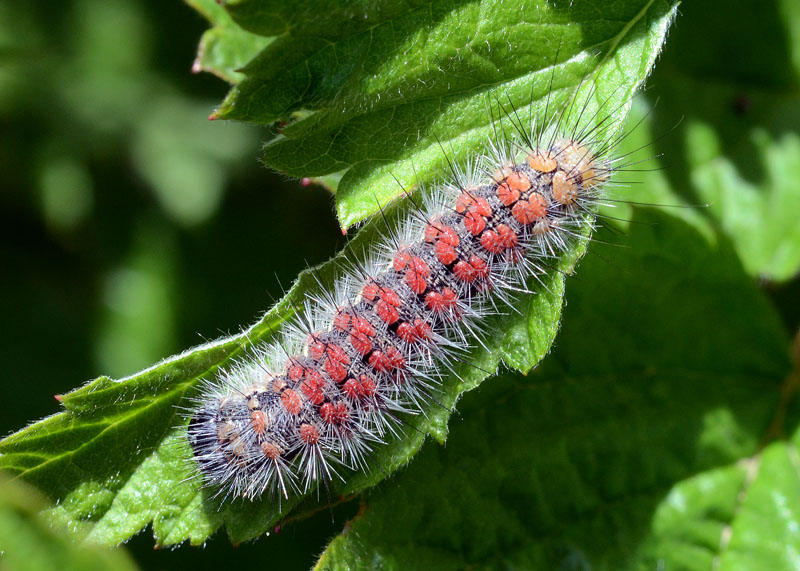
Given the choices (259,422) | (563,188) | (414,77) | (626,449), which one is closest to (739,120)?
(563,188)

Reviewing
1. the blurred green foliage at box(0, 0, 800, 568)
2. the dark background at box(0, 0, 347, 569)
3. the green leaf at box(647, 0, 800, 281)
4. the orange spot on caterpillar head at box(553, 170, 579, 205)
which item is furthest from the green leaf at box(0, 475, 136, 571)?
the green leaf at box(647, 0, 800, 281)

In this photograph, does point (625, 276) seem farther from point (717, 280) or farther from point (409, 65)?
point (409, 65)

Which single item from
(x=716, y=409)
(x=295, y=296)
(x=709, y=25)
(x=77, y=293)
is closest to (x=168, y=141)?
(x=77, y=293)

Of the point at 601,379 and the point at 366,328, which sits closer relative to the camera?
the point at 366,328

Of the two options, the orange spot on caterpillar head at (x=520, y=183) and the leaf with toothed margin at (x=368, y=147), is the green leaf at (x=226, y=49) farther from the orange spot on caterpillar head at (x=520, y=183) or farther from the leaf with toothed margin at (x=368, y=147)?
the orange spot on caterpillar head at (x=520, y=183)

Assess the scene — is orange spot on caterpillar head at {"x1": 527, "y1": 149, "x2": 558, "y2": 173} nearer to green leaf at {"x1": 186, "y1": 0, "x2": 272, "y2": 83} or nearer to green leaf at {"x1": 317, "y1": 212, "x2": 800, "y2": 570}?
green leaf at {"x1": 317, "y1": 212, "x2": 800, "y2": 570}

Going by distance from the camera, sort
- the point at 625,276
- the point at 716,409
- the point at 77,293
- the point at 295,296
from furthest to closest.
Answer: the point at 77,293, the point at 716,409, the point at 625,276, the point at 295,296

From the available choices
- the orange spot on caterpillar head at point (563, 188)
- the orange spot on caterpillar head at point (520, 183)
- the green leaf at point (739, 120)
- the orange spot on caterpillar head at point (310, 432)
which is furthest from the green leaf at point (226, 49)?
the green leaf at point (739, 120)
